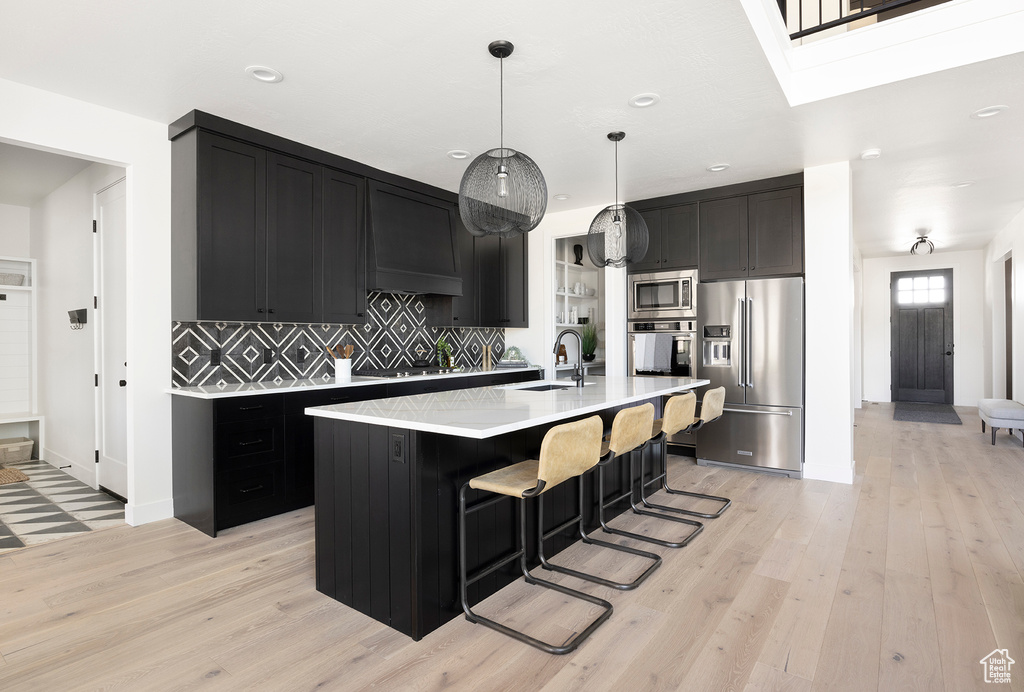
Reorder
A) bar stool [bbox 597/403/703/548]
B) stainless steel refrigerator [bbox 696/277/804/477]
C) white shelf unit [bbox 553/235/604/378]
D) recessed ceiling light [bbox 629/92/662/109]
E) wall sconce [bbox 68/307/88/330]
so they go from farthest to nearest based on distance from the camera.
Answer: white shelf unit [bbox 553/235/604/378] → stainless steel refrigerator [bbox 696/277/804/477] → wall sconce [bbox 68/307/88/330] → recessed ceiling light [bbox 629/92/662/109] → bar stool [bbox 597/403/703/548]

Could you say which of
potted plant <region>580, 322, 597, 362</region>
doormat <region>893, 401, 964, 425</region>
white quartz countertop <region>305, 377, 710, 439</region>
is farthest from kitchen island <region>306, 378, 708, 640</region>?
doormat <region>893, 401, 964, 425</region>

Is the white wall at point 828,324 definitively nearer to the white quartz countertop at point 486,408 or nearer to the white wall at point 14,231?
the white quartz countertop at point 486,408

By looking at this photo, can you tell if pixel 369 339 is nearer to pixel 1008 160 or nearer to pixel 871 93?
pixel 871 93

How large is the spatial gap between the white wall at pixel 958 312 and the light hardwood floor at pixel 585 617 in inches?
279

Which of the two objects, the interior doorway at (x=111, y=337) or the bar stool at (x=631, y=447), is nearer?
the bar stool at (x=631, y=447)

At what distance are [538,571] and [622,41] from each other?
2645mm

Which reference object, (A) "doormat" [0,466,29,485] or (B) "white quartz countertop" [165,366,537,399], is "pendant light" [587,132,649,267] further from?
(A) "doormat" [0,466,29,485]

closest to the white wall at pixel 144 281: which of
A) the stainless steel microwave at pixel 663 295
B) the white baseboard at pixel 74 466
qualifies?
the white baseboard at pixel 74 466

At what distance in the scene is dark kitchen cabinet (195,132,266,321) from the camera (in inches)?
138

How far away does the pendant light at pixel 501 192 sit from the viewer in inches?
105

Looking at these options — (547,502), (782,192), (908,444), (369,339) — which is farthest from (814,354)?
(369,339)

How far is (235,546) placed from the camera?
10.3 feet

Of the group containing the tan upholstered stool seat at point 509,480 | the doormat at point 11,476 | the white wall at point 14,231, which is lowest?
the doormat at point 11,476

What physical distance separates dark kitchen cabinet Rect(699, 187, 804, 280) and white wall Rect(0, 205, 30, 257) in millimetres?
6833
